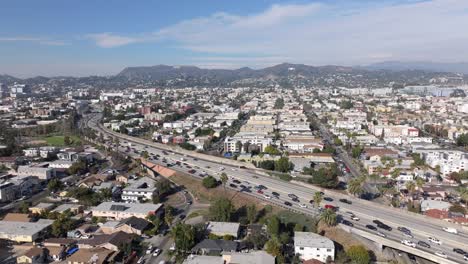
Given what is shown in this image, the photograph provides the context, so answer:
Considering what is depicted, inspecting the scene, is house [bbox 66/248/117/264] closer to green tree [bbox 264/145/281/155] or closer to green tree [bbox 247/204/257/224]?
green tree [bbox 247/204/257/224]

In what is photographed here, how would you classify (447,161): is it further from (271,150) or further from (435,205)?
(271,150)

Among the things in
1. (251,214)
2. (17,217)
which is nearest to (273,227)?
(251,214)

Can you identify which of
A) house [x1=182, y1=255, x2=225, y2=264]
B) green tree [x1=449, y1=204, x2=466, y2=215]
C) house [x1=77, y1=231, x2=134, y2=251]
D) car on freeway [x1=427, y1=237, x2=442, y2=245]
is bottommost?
green tree [x1=449, y1=204, x2=466, y2=215]

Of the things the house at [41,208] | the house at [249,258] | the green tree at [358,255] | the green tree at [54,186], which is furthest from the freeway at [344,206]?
the house at [41,208]

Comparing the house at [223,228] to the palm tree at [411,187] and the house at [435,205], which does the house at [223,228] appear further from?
the palm tree at [411,187]

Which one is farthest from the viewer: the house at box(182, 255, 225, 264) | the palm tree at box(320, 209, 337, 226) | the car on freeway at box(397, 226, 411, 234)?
the palm tree at box(320, 209, 337, 226)

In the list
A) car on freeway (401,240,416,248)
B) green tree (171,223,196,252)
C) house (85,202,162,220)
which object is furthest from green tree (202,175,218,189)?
car on freeway (401,240,416,248)
